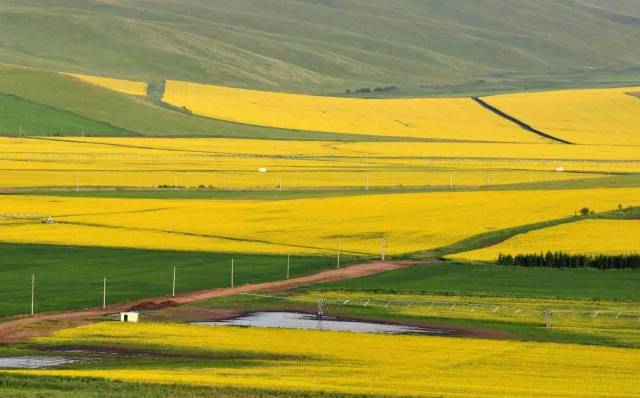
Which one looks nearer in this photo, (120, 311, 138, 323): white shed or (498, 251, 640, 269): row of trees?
(120, 311, 138, 323): white shed

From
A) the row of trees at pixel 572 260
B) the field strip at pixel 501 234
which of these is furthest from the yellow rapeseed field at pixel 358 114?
the row of trees at pixel 572 260

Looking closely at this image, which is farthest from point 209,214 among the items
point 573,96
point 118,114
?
point 573,96

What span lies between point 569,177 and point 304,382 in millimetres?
80153

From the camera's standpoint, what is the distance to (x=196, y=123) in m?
162

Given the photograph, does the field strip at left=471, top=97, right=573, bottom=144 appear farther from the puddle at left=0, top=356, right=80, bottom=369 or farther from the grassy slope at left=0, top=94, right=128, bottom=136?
the puddle at left=0, top=356, right=80, bottom=369

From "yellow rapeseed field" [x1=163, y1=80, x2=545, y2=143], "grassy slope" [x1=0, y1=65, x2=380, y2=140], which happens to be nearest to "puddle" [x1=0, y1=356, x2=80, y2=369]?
"grassy slope" [x1=0, y1=65, x2=380, y2=140]

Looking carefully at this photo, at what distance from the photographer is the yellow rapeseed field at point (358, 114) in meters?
166

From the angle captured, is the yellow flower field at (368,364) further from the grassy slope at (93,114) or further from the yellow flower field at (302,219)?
the grassy slope at (93,114)

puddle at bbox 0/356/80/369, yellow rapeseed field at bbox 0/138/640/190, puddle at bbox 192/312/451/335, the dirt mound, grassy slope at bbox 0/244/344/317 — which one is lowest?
puddle at bbox 0/356/80/369

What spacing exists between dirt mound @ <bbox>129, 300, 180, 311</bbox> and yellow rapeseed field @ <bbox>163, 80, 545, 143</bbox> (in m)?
107

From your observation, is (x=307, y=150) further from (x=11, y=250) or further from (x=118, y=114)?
(x=11, y=250)

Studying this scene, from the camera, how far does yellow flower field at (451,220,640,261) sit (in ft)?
228

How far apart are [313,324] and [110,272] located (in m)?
15.1

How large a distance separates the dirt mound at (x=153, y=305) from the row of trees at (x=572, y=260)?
60.1 feet
